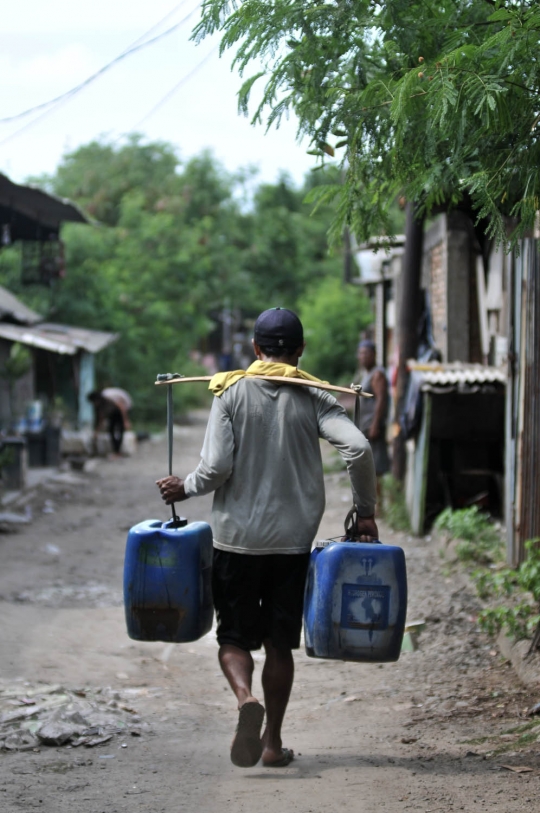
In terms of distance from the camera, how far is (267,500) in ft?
13.2

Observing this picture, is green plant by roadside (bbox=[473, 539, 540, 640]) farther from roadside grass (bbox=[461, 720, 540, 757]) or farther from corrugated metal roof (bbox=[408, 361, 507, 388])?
corrugated metal roof (bbox=[408, 361, 507, 388])

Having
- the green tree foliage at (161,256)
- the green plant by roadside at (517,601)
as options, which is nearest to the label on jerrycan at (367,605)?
the green plant by roadside at (517,601)

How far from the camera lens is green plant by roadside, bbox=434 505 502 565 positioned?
814 cm

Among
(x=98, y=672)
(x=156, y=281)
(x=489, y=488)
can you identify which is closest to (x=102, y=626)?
(x=98, y=672)

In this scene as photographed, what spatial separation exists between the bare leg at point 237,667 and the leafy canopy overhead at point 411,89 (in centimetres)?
198

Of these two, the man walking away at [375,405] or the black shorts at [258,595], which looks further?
the man walking away at [375,405]

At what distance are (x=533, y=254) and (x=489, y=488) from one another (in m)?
4.39

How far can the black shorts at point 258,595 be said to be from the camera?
13.4 feet

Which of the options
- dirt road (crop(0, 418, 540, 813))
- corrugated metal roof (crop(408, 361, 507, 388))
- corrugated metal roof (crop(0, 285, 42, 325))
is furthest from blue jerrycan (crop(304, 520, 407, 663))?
corrugated metal roof (crop(0, 285, 42, 325))

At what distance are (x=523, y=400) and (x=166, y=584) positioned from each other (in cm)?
349

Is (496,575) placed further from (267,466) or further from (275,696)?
(267,466)

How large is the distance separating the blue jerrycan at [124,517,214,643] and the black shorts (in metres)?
0.09

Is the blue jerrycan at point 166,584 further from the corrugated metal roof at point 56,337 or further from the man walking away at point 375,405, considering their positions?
the corrugated metal roof at point 56,337

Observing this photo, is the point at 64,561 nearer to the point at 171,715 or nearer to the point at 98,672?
the point at 98,672
